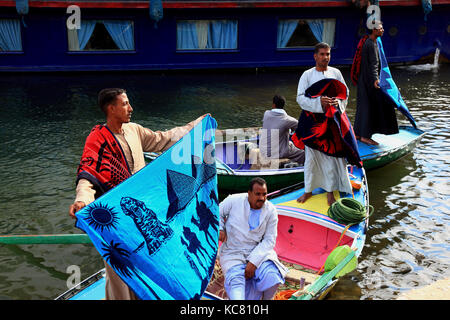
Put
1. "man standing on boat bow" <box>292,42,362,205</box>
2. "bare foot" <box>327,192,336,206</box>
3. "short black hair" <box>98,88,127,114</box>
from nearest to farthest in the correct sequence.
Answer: "short black hair" <box>98,88,127,114</box>, "man standing on boat bow" <box>292,42,362,205</box>, "bare foot" <box>327,192,336,206</box>

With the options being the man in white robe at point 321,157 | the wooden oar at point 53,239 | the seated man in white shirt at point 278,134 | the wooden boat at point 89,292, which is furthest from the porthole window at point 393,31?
the wooden oar at point 53,239

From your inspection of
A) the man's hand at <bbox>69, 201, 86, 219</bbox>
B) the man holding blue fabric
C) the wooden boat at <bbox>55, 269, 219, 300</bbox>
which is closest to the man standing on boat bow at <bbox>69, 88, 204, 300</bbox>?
the man's hand at <bbox>69, 201, 86, 219</bbox>

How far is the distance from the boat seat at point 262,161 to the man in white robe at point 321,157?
1503mm

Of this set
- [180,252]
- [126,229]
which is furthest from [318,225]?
[126,229]

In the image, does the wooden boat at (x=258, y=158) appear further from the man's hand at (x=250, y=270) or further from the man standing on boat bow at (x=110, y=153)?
the man standing on boat bow at (x=110, y=153)

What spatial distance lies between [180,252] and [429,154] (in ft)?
26.1

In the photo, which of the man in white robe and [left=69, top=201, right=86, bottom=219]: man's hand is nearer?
[left=69, top=201, right=86, bottom=219]: man's hand

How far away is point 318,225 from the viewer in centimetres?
605

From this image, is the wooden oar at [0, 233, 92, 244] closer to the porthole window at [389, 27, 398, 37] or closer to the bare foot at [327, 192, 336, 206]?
the bare foot at [327, 192, 336, 206]

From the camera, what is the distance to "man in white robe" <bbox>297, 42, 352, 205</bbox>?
6.17 metres

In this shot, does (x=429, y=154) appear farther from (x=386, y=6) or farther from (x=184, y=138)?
(x=386, y=6)

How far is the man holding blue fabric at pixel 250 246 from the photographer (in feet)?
15.2

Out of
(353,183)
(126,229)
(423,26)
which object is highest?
(423,26)

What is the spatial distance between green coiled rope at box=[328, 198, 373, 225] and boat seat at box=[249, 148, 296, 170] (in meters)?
2.06
